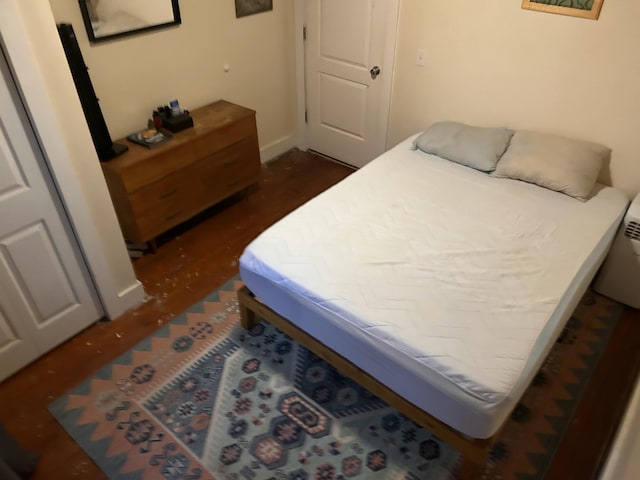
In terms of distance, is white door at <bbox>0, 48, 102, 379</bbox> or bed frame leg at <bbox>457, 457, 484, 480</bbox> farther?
white door at <bbox>0, 48, 102, 379</bbox>

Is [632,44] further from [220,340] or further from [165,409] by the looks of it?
[165,409]

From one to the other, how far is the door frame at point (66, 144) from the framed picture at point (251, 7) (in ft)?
5.47

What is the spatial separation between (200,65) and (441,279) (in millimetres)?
2280

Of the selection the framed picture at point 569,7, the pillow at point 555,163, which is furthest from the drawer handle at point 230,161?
the framed picture at point 569,7

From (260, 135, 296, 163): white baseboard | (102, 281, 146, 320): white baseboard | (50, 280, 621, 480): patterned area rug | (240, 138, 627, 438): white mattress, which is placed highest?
(240, 138, 627, 438): white mattress

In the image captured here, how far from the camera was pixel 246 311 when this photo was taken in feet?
8.09

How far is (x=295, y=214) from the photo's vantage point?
8.04ft

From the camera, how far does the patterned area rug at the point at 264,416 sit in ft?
6.40

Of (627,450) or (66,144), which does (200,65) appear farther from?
(627,450)

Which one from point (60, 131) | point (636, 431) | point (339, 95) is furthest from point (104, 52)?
point (636, 431)

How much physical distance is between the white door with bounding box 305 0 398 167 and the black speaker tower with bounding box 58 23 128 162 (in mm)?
1731

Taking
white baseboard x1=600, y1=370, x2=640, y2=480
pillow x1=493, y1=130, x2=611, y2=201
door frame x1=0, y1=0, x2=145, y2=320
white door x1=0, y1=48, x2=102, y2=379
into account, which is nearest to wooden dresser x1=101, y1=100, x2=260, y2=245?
door frame x1=0, y1=0, x2=145, y2=320

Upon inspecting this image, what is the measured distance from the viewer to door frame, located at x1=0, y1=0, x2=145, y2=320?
1.82 meters

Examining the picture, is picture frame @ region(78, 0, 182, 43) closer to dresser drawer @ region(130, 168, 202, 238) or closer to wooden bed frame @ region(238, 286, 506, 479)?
dresser drawer @ region(130, 168, 202, 238)
